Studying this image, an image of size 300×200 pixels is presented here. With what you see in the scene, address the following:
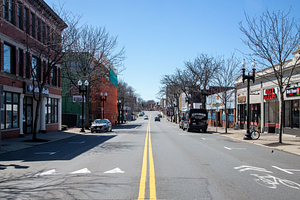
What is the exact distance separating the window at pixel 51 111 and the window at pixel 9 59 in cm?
716

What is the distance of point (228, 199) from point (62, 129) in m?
28.7

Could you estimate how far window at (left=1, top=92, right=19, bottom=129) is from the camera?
19170 mm

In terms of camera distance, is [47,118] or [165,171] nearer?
[165,171]

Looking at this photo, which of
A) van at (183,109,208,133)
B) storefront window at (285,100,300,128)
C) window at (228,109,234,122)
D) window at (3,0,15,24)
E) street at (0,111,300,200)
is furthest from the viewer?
window at (228,109,234,122)

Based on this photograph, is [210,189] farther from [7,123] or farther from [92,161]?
[7,123]

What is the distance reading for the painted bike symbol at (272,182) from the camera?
6843mm

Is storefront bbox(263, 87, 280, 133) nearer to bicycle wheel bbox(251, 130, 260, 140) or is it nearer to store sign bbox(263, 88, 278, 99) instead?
store sign bbox(263, 88, 278, 99)

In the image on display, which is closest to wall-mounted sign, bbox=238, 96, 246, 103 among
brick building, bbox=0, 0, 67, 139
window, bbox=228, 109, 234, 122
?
window, bbox=228, 109, 234, 122

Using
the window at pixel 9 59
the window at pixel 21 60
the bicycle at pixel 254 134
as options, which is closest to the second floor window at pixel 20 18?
the window at pixel 21 60

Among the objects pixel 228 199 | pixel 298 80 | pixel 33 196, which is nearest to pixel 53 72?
pixel 298 80

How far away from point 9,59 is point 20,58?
4.88ft

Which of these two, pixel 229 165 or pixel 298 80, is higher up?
pixel 298 80

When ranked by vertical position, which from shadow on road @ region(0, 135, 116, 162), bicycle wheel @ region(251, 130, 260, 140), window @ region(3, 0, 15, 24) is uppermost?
window @ region(3, 0, 15, 24)

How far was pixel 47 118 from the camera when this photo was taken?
90.4ft
